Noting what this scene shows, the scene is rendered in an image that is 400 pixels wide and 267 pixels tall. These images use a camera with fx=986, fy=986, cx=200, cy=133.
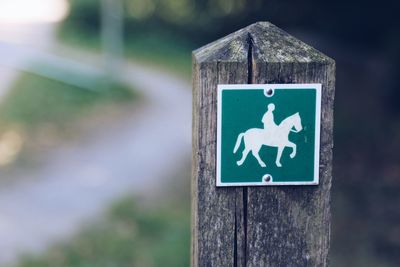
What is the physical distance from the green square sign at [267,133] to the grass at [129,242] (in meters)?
4.26

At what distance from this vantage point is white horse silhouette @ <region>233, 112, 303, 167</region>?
2.27 meters

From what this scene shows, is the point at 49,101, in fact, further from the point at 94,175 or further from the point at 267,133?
the point at 267,133

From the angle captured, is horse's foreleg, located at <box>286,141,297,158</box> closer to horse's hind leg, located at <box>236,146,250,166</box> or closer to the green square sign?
the green square sign

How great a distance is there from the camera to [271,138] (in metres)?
2.29

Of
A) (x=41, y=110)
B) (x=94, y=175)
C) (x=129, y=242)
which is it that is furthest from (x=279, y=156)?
(x=41, y=110)

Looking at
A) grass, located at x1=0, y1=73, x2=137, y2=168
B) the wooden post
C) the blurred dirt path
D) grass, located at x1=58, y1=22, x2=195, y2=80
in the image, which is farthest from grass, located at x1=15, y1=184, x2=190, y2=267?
grass, located at x1=58, y1=22, x2=195, y2=80

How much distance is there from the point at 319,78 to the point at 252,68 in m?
0.16

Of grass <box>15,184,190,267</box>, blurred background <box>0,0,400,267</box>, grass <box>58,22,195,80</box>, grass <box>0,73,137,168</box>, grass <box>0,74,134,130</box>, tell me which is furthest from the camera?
grass <box>58,22,195,80</box>

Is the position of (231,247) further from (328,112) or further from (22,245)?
(22,245)

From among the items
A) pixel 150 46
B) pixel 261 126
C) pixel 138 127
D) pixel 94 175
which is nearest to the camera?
pixel 261 126

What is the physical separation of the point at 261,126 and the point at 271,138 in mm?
38

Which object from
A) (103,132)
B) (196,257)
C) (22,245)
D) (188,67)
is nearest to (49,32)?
(188,67)

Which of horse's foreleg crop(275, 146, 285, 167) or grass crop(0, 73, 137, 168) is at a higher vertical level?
horse's foreleg crop(275, 146, 285, 167)

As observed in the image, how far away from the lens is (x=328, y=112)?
230 cm
